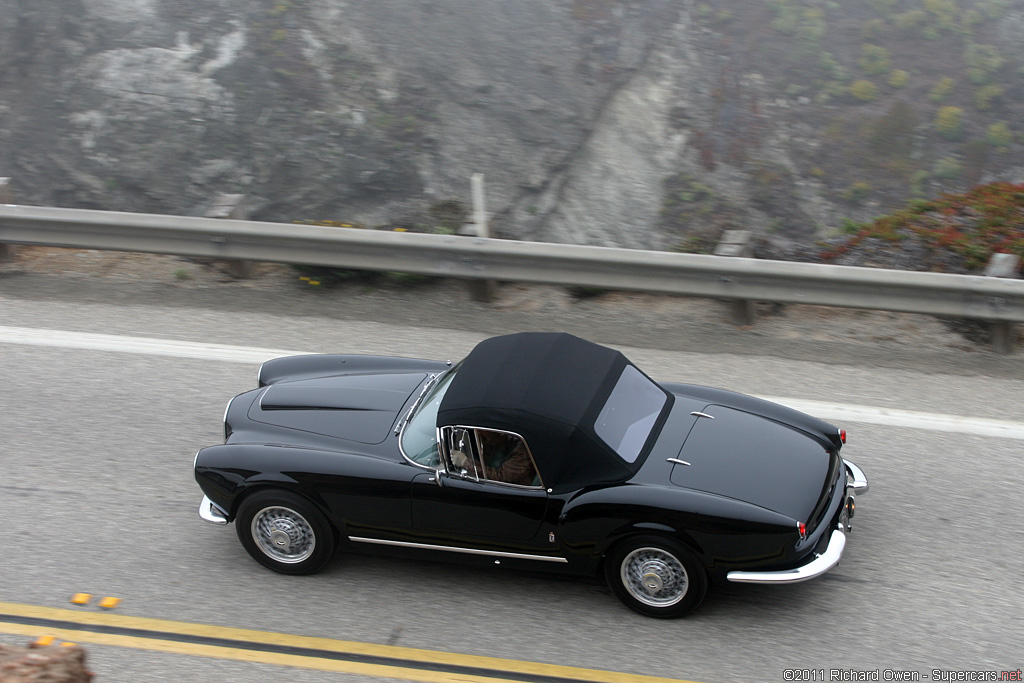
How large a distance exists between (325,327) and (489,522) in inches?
148

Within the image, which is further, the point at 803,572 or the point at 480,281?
the point at 480,281

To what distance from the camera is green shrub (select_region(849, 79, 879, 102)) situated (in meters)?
11.1

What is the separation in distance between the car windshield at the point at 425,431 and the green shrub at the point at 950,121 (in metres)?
7.74

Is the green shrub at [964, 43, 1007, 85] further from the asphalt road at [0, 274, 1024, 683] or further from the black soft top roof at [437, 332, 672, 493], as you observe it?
the black soft top roof at [437, 332, 672, 493]

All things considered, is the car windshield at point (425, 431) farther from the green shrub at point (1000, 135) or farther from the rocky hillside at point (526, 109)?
the green shrub at point (1000, 135)

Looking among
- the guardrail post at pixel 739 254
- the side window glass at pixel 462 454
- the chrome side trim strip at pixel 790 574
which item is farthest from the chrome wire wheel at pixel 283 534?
the guardrail post at pixel 739 254

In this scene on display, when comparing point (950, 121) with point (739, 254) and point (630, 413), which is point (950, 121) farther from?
point (630, 413)

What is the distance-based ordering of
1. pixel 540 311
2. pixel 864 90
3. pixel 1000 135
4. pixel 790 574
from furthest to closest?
1. pixel 864 90
2. pixel 1000 135
3. pixel 540 311
4. pixel 790 574

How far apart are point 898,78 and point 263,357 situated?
8147mm

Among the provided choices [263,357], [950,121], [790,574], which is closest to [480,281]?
[263,357]

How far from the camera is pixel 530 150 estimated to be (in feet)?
34.8

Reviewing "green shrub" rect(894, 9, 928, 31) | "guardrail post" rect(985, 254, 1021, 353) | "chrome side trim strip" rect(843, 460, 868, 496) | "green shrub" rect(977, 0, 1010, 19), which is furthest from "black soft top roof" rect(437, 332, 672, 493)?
"green shrub" rect(977, 0, 1010, 19)

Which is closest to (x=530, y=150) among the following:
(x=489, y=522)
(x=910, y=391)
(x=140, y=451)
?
(x=910, y=391)

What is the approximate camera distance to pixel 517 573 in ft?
17.4
